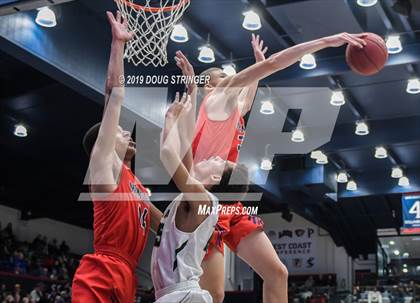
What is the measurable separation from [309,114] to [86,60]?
5404 millimetres

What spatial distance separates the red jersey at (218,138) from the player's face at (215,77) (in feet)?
0.80

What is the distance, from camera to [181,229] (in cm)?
405

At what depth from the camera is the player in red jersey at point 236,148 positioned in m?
4.61

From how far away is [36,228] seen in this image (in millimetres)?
24703

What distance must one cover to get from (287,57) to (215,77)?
2.80ft

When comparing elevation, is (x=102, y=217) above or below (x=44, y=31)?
below

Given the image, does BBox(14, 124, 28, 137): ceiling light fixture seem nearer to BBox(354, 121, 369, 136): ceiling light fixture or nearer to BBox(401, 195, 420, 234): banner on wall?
BBox(354, 121, 369, 136): ceiling light fixture

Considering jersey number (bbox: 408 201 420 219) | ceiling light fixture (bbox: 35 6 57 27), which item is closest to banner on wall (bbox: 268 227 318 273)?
jersey number (bbox: 408 201 420 219)

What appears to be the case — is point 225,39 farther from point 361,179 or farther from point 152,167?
point 361,179

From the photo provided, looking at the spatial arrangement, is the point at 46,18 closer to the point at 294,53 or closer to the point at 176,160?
the point at 294,53

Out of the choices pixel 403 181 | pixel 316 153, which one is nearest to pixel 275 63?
pixel 316 153

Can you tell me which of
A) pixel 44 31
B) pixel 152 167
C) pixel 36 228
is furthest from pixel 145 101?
pixel 36 228

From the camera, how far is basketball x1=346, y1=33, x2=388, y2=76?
4.59 metres

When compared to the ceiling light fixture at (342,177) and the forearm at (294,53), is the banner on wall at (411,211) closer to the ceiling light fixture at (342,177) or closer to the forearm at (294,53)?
the ceiling light fixture at (342,177)
